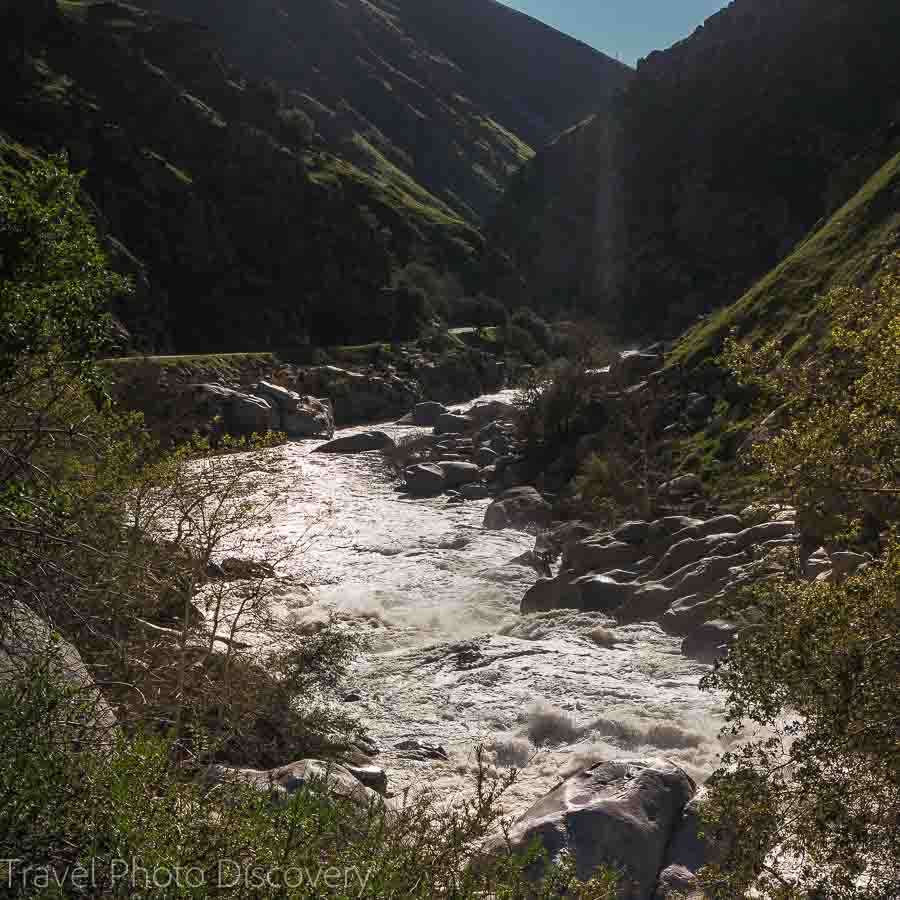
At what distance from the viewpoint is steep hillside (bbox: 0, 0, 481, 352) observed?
275ft

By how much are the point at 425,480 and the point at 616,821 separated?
1278 inches

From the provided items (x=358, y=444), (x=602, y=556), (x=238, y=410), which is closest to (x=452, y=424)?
(x=358, y=444)

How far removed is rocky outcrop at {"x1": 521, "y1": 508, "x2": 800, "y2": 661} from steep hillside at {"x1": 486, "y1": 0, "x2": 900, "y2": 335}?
77588 mm

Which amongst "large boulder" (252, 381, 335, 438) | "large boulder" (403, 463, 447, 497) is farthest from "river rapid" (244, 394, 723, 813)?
"large boulder" (252, 381, 335, 438)

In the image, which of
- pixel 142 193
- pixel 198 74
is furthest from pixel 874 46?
pixel 142 193

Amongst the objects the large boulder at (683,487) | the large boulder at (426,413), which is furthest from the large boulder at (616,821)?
the large boulder at (426,413)

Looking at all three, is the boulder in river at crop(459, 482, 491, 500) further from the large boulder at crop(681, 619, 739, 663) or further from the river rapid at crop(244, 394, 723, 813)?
the large boulder at crop(681, 619, 739, 663)

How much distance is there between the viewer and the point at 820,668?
8992 mm

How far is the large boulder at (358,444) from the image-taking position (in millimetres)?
54531

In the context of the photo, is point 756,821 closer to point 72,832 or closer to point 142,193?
point 72,832

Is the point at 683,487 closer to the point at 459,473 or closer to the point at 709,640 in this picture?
the point at 709,640

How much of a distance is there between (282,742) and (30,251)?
9.43 metres

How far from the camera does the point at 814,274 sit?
145 ft

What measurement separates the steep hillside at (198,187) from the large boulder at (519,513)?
47396 mm
